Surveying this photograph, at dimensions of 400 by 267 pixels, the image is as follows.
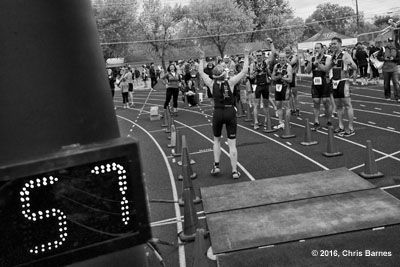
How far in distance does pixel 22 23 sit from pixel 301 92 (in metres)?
22.5

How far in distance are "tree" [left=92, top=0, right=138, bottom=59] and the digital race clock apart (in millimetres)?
65110

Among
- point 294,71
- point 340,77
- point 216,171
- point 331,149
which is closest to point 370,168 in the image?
point 331,149

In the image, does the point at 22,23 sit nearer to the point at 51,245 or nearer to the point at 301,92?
the point at 51,245

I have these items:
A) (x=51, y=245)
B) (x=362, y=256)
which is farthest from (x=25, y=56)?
(x=362, y=256)

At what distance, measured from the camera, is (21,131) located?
4.47ft

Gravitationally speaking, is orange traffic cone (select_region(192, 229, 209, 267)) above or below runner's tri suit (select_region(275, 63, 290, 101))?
below

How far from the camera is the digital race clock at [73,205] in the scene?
1.24 meters

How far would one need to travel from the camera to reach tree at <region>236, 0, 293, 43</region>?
7000 centimetres

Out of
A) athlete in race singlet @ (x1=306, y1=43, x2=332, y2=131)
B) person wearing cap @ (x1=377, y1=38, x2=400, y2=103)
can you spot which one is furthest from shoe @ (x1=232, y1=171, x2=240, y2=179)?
person wearing cap @ (x1=377, y1=38, x2=400, y2=103)

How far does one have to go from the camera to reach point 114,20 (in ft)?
212

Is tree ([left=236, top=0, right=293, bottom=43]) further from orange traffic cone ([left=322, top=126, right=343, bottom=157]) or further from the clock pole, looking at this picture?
the clock pole

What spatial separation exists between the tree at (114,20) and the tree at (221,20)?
1037 centimetres

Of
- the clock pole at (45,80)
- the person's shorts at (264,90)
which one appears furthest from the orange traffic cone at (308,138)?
the clock pole at (45,80)

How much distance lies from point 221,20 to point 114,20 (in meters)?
17.2
